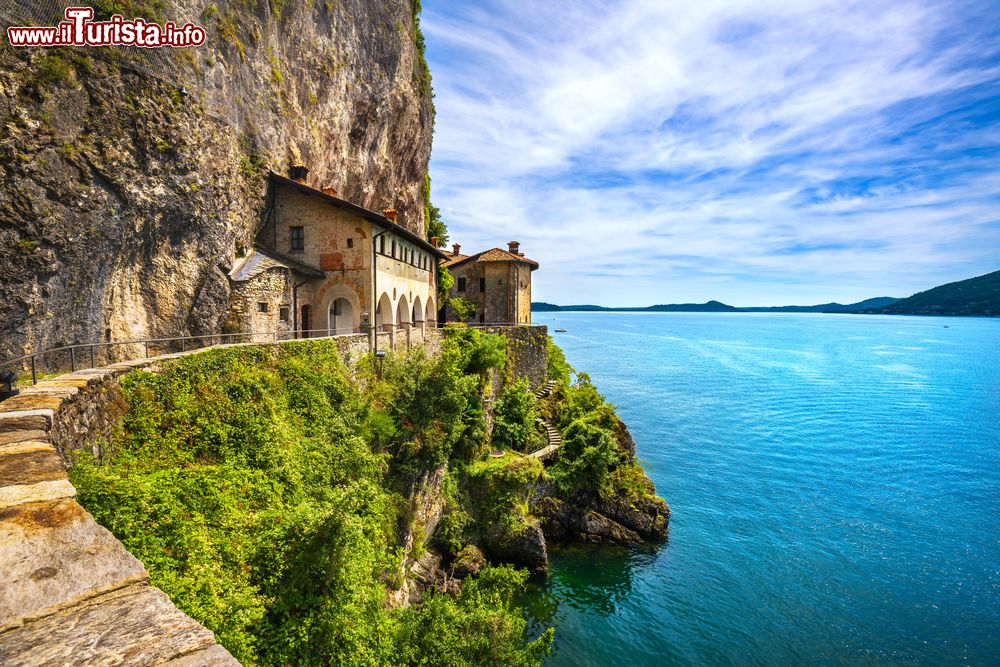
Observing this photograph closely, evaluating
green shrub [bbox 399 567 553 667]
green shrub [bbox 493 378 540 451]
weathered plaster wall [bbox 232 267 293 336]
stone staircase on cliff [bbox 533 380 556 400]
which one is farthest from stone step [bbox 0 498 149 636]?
stone staircase on cliff [bbox 533 380 556 400]

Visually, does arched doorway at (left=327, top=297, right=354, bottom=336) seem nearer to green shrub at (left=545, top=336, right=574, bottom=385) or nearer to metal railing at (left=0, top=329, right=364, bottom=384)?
metal railing at (left=0, top=329, right=364, bottom=384)

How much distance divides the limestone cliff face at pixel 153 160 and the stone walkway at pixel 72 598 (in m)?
13.0

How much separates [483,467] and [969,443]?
167ft

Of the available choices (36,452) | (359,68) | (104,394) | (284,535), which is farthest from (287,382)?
(359,68)

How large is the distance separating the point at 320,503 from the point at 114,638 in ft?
25.3

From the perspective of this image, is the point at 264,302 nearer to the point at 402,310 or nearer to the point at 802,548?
the point at 402,310

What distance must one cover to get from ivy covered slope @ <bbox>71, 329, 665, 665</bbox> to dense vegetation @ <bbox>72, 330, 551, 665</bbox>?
0.11 feet

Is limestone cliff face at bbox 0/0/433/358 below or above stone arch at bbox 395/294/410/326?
above

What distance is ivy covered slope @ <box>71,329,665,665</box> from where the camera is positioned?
6.47 metres

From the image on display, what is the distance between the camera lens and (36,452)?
4691mm

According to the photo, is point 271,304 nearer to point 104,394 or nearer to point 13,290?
point 13,290

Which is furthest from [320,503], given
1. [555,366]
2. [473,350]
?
[555,366]

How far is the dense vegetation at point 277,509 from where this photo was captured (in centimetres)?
625
